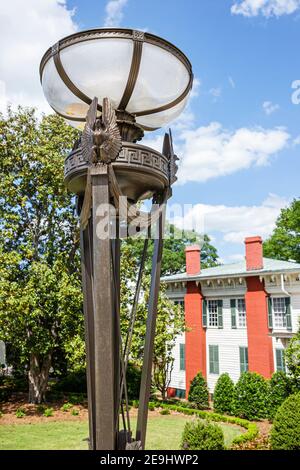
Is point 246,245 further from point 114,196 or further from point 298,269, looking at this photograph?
point 114,196

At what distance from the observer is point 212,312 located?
1958 cm

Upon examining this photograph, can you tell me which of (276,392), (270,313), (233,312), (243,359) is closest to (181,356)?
(243,359)

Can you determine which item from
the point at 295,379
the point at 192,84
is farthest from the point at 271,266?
the point at 192,84

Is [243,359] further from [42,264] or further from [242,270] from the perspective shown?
[42,264]

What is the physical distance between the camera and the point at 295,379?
13.0 metres

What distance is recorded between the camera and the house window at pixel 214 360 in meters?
18.9

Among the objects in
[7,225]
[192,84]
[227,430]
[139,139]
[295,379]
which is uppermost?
[7,225]

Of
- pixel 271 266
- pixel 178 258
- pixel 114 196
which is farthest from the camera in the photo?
pixel 178 258

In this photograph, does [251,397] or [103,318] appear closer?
[103,318]

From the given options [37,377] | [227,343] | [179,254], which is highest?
[179,254]

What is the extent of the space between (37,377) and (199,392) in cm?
742

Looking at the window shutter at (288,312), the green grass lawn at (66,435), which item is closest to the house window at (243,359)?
the window shutter at (288,312)

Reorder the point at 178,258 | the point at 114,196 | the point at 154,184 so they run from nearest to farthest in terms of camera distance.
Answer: the point at 114,196
the point at 154,184
the point at 178,258

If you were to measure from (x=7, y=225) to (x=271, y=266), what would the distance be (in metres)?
12.0
